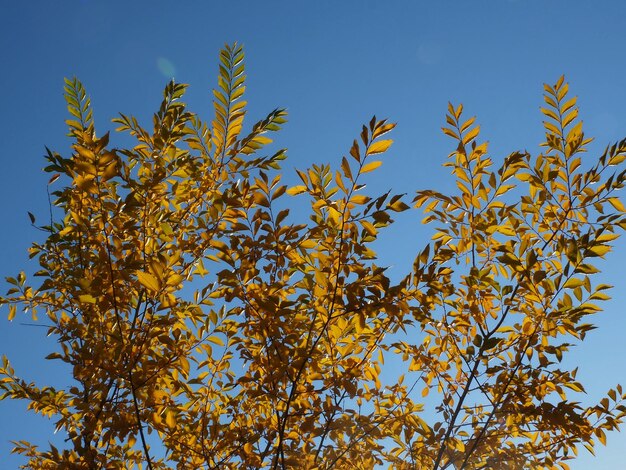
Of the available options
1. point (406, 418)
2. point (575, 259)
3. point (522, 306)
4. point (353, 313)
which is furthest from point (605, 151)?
point (406, 418)

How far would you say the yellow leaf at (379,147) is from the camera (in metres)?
2.17

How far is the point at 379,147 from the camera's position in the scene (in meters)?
2.20

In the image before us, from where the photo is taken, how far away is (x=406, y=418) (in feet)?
9.57

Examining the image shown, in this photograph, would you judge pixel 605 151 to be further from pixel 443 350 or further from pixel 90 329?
pixel 90 329

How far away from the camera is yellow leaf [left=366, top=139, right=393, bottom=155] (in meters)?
2.17

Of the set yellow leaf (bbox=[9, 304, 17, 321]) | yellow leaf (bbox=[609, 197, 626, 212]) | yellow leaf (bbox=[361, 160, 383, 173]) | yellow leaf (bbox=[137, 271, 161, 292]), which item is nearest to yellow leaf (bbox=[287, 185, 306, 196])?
yellow leaf (bbox=[361, 160, 383, 173])

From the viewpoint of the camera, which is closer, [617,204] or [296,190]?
[296,190]

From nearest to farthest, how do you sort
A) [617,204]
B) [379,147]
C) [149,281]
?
1. [149,281]
2. [379,147]
3. [617,204]

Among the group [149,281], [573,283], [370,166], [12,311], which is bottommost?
[573,283]

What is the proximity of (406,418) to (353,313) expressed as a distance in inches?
33.9

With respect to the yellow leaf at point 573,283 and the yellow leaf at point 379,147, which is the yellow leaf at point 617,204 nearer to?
the yellow leaf at point 573,283

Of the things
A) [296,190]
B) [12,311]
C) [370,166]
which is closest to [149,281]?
[296,190]

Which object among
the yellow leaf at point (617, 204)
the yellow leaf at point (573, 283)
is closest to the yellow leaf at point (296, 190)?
the yellow leaf at point (573, 283)

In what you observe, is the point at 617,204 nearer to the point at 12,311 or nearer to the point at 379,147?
the point at 379,147
